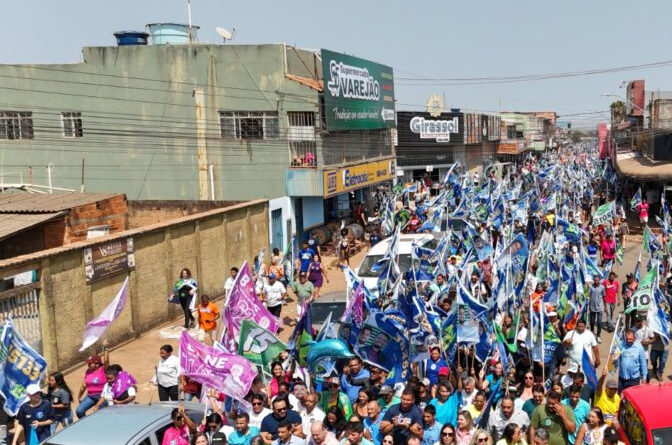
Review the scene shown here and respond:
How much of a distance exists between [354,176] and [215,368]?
20634mm

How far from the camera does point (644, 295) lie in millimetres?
12180

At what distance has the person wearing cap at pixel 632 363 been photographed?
32.8ft

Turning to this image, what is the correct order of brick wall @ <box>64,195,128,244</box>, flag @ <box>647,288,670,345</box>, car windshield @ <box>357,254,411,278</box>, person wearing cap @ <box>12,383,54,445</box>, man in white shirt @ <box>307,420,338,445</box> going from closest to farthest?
man in white shirt @ <box>307,420,338,445</box>
person wearing cap @ <box>12,383,54,445</box>
flag @ <box>647,288,670,345</box>
car windshield @ <box>357,254,411,278</box>
brick wall @ <box>64,195,128,244</box>

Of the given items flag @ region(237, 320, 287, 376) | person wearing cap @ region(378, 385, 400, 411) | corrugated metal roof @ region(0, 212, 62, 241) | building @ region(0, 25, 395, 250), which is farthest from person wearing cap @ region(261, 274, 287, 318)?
building @ region(0, 25, 395, 250)

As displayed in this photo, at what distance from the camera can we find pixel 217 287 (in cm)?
2009

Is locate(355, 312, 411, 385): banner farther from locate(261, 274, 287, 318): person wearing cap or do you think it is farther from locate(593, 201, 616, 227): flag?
locate(593, 201, 616, 227): flag

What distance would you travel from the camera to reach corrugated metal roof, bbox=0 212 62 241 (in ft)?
51.2

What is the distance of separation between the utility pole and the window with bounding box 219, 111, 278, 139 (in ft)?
2.37

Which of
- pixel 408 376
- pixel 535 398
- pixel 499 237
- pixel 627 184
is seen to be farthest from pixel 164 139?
pixel 627 184

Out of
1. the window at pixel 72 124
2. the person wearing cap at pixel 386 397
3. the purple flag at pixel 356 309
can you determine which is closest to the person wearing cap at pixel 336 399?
the person wearing cap at pixel 386 397

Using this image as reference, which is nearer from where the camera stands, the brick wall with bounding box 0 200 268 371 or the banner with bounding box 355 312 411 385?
the banner with bounding box 355 312 411 385

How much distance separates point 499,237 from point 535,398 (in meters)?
13.6

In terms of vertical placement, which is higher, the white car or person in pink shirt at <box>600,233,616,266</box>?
the white car

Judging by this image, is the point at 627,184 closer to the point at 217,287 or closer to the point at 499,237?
the point at 499,237
